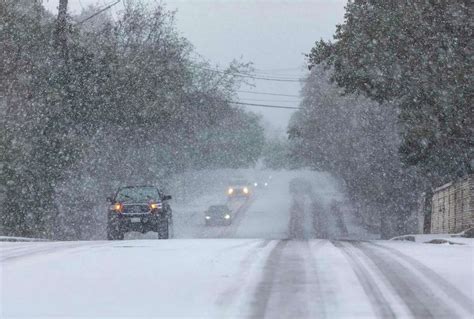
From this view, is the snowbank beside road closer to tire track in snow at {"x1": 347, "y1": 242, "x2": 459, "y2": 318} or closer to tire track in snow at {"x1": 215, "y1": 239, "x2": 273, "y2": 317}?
tire track in snow at {"x1": 347, "y1": 242, "x2": 459, "y2": 318}

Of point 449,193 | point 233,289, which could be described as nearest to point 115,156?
point 449,193

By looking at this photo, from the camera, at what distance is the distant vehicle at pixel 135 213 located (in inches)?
842

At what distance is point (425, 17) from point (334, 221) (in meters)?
41.4

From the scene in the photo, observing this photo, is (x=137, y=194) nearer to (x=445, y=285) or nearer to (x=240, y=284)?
(x=240, y=284)

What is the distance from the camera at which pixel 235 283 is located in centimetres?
851

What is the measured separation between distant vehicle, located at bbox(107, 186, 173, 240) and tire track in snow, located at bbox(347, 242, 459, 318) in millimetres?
11650

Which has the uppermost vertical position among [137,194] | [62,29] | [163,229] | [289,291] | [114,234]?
[62,29]

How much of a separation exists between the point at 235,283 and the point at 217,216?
4935 centimetres

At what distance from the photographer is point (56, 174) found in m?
30.1

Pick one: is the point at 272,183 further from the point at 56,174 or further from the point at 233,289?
the point at 233,289

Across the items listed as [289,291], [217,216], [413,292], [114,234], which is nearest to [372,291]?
[413,292]

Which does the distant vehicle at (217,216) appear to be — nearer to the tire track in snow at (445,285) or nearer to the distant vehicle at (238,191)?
the distant vehicle at (238,191)

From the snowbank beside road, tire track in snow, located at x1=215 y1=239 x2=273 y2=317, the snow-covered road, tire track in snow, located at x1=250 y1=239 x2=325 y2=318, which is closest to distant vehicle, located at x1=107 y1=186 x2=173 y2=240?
the snowbank beside road

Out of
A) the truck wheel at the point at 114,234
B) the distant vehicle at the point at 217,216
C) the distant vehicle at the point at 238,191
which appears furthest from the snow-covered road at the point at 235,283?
the distant vehicle at the point at 238,191
